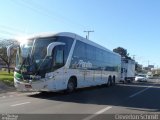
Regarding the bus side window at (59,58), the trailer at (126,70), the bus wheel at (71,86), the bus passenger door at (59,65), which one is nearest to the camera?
the bus passenger door at (59,65)

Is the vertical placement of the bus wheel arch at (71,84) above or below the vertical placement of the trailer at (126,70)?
below

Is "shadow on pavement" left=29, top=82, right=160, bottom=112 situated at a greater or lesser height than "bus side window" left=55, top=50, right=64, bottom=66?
lesser

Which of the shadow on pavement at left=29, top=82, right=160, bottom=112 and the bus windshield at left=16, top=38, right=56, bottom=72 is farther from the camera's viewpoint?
the bus windshield at left=16, top=38, right=56, bottom=72

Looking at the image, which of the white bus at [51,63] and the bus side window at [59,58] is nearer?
the white bus at [51,63]

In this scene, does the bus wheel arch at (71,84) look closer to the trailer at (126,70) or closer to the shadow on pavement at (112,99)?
the shadow on pavement at (112,99)

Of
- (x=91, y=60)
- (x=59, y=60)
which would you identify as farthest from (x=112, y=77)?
(x=59, y=60)

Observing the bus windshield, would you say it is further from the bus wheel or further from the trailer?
the trailer

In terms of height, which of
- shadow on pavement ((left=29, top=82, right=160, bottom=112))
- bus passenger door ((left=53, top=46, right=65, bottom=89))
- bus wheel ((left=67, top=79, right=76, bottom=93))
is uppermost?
bus passenger door ((left=53, top=46, right=65, bottom=89))

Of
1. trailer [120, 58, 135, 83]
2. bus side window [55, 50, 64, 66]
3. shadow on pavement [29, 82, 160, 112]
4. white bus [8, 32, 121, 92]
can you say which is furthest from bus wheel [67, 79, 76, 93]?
trailer [120, 58, 135, 83]

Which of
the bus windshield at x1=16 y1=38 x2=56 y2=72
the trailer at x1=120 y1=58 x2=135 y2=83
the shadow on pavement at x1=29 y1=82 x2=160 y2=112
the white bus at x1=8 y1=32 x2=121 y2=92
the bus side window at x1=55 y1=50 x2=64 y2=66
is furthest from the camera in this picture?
the trailer at x1=120 y1=58 x2=135 y2=83

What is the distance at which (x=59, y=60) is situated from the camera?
18.5 m

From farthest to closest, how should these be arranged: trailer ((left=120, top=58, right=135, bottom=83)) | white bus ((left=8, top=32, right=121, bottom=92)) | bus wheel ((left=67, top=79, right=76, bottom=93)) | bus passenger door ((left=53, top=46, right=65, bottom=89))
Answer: trailer ((left=120, top=58, right=135, bottom=83)) < bus wheel ((left=67, top=79, right=76, bottom=93)) < bus passenger door ((left=53, top=46, right=65, bottom=89)) < white bus ((left=8, top=32, right=121, bottom=92))

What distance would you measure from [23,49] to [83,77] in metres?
5.69

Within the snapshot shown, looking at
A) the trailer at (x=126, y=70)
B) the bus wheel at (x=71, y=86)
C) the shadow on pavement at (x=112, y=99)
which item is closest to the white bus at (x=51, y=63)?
the bus wheel at (x=71, y=86)
